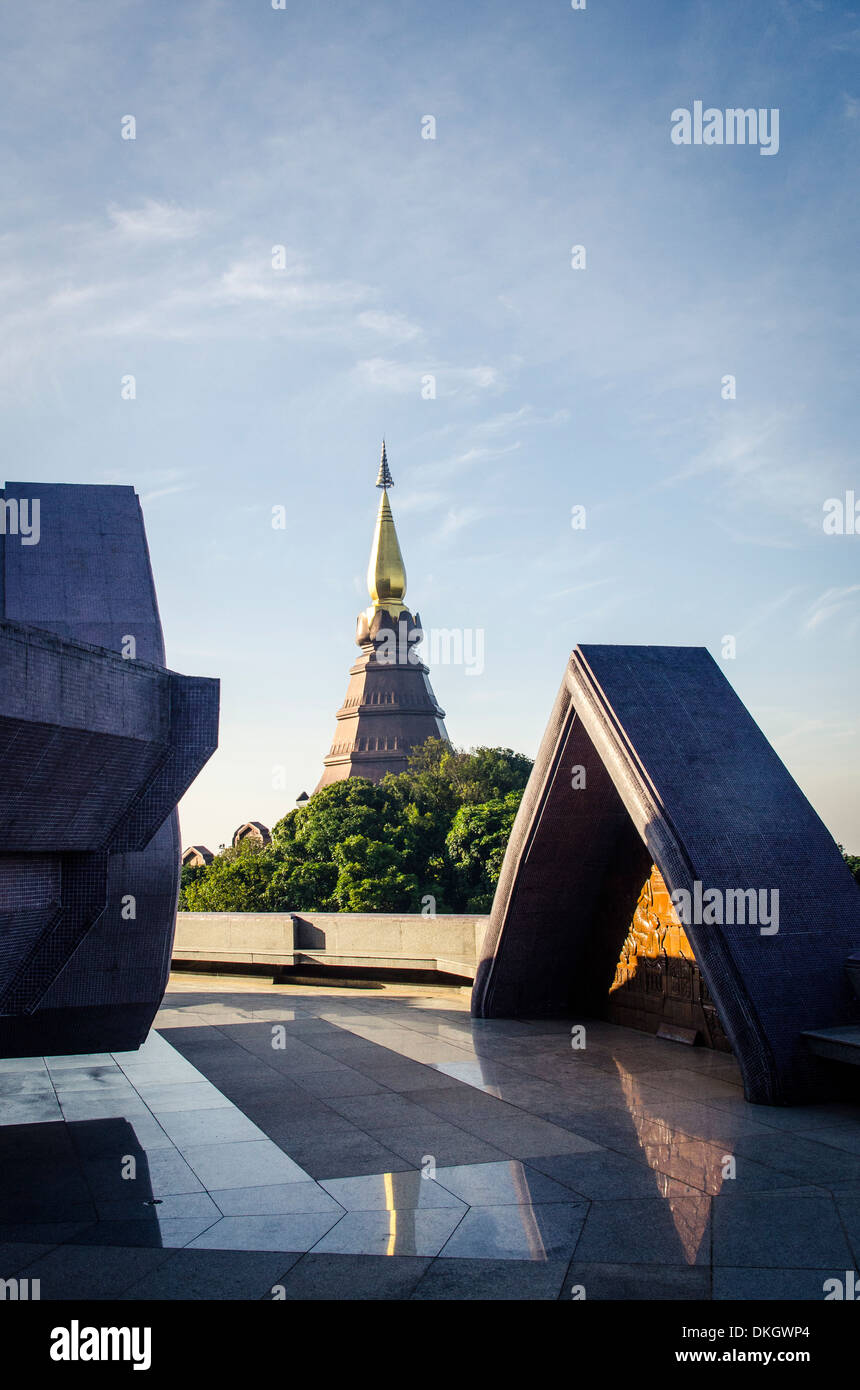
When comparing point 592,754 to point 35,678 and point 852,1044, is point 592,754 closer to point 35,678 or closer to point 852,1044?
point 852,1044

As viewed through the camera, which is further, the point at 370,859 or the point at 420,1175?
the point at 370,859

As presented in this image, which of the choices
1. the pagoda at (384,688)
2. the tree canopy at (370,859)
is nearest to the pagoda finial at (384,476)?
the pagoda at (384,688)

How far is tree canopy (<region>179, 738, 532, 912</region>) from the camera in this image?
3534 centimetres

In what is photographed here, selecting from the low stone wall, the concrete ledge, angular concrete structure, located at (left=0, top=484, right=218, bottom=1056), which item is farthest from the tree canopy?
the concrete ledge

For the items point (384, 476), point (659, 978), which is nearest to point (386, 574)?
point (384, 476)

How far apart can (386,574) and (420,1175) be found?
58.3m

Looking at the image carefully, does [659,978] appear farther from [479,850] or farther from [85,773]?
[479,850]

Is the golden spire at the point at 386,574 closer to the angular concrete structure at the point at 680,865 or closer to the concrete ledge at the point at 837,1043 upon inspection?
the angular concrete structure at the point at 680,865

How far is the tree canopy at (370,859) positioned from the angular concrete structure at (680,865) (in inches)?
745

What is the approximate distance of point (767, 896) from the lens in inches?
422

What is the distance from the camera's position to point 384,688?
208ft

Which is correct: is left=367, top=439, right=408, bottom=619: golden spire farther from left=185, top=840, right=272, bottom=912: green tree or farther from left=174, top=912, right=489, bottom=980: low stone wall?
left=174, top=912, right=489, bottom=980: low stone wall
